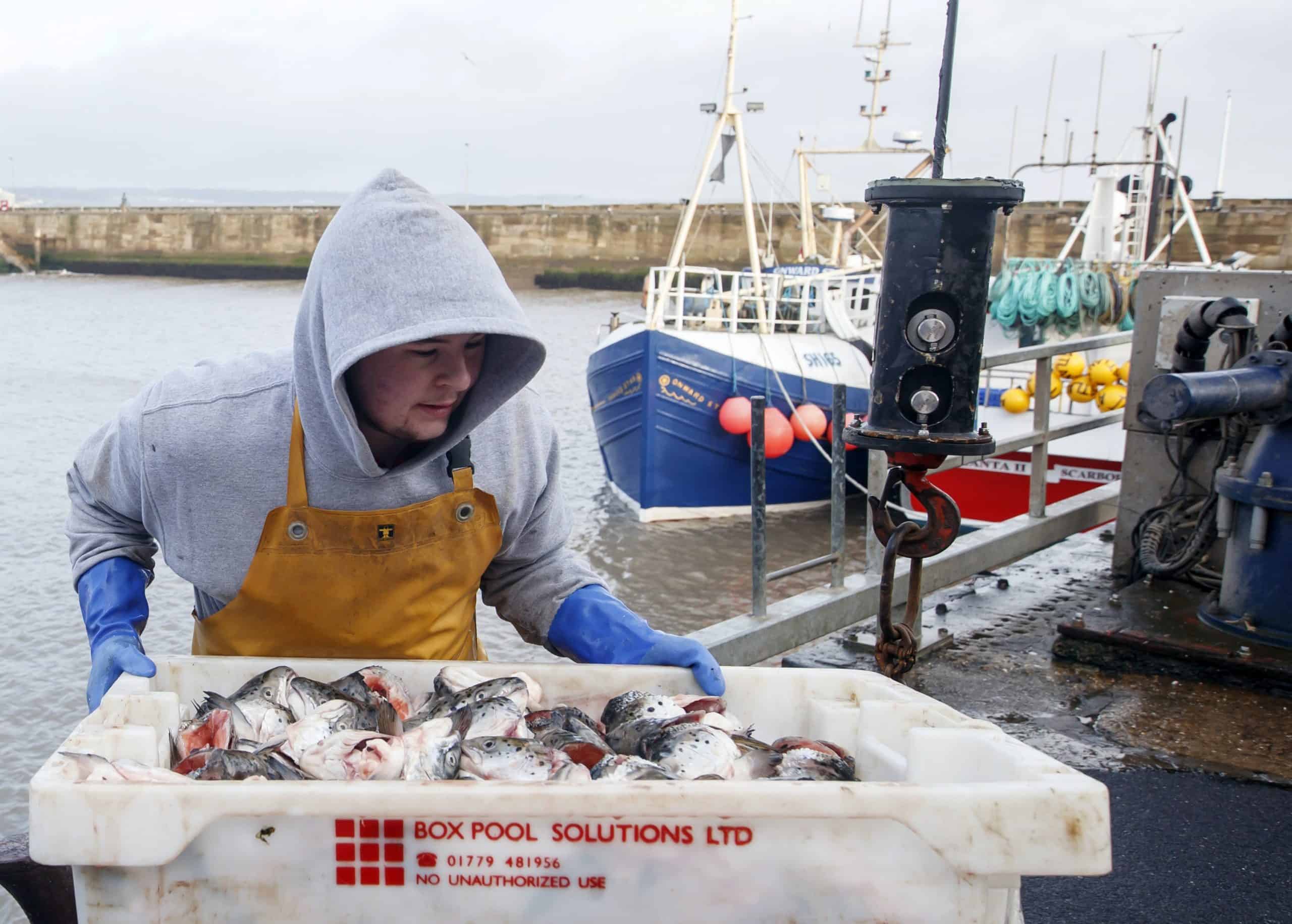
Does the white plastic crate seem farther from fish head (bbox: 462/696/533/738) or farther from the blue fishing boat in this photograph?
the blue fishing boat

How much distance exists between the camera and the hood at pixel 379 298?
208cm

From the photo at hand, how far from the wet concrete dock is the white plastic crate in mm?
1550

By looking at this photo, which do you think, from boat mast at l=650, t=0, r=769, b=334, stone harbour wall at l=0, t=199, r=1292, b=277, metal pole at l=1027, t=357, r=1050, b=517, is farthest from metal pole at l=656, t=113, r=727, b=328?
stone harbour wall at l=0, t=199, r=1292, b=277

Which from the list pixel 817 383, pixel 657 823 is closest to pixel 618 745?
pixel 657 823

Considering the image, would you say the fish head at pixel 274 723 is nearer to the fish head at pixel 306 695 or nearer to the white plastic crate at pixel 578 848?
the fish head at pixel 306 695

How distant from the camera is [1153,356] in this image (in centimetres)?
551

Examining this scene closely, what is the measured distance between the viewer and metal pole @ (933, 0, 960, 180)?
2.61 m

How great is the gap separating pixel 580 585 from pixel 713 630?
1.90 m

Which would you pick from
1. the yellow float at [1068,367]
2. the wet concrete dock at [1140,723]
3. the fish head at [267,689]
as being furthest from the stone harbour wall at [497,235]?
the fish head at [267,689]

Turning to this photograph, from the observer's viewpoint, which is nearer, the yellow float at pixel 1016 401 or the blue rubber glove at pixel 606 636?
the blue rubber glove at pixel 606 636

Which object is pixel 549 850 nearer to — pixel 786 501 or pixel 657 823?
pixel 657 823

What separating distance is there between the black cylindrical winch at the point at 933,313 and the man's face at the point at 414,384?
93 centimetres

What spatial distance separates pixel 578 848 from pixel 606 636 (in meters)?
1.04

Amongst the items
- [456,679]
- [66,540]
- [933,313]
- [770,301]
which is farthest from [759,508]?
[770,301]
